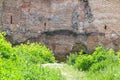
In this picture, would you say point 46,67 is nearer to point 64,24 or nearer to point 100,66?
point 100,66

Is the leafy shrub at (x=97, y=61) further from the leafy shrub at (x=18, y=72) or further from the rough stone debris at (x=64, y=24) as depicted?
the rough stone debris at (x=64, y=24)

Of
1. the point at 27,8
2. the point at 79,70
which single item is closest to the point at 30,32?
the point at 27,8

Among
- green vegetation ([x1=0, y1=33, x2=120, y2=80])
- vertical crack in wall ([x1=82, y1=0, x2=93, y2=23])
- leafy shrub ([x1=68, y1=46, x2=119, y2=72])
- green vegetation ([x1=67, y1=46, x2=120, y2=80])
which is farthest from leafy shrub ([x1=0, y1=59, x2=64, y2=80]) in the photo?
vertical crack in wall ([x1=82, y1=0, x2=93, y2=23])

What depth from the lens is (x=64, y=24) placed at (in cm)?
1964

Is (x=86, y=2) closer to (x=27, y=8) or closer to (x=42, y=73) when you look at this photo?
(x=27, y=8)

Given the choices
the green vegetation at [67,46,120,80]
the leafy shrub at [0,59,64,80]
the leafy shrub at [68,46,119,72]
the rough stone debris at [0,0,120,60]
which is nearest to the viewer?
the leafy shrub at [0,59,64,80]

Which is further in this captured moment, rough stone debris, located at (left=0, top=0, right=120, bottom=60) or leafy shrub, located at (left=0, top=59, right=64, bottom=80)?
rough stone debris, located at (left=0, top=0, right=120, bottom=60)

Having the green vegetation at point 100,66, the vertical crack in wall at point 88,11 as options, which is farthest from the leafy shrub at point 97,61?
the vertical crack in wall at point 88,11

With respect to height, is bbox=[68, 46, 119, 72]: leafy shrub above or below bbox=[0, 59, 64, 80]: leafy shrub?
below

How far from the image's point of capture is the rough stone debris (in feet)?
63.8

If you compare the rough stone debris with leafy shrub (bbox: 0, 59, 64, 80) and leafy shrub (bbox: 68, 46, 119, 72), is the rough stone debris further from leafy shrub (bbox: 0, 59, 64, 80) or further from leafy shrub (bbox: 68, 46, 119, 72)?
leafy shrub (bbox: 0, 59, 64, 80)

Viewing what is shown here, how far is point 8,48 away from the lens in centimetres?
834

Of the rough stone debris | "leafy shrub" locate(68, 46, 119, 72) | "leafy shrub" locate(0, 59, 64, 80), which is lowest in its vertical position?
the rough stone debris

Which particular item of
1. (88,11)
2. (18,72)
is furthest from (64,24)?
(18,72)
